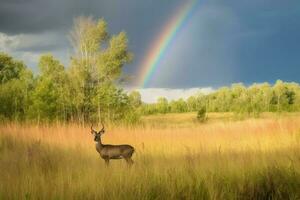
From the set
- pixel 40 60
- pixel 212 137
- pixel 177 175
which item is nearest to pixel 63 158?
pixel 177 175

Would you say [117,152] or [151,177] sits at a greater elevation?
[117,152]

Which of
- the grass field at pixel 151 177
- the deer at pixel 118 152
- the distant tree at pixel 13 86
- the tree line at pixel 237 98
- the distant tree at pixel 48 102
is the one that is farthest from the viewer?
the tree line at pixel 237 98

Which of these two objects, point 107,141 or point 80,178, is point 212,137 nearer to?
point 107,141

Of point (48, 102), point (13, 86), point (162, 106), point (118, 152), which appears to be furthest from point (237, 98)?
point (118, 152)

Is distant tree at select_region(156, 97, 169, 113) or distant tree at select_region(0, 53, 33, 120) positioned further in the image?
distant tree at select_region(156, 97, 169, 113)

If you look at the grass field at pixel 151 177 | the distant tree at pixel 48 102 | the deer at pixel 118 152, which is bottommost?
the grass field at pixel 151 177

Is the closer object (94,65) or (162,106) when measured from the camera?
(94,65)

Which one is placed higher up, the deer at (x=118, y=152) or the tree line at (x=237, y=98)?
the tree line at (x=237, y=98)

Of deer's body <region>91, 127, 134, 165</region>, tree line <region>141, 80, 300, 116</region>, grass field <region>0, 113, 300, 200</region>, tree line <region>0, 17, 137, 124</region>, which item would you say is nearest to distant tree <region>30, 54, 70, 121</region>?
tree line <region>0, 17, 137, 124</region>

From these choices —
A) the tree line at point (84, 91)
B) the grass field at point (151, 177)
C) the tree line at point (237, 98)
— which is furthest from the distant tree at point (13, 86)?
the tree line at point (237, 98)

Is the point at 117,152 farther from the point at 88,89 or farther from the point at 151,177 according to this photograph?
the point at 88,89

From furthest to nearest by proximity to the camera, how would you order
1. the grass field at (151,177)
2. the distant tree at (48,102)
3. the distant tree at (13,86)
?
the distant tree at (13,86) < the distant tree at (48,102) < the grass field at (151,177)

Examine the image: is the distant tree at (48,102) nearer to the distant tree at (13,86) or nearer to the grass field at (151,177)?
the distant tree at (13,86)

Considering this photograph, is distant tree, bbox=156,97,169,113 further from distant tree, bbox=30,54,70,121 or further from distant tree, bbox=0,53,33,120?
distant tree, bbox=30,54,70,121
